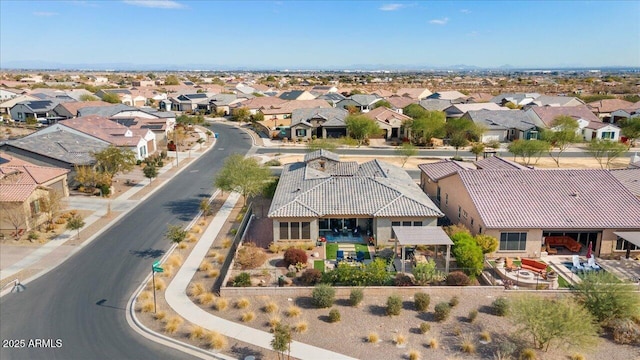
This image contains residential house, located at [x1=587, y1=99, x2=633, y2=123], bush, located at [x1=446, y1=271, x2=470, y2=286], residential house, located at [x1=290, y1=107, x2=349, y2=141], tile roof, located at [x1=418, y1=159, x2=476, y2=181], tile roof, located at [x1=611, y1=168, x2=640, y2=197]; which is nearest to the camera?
bush, located at [x1=446, y1=271, x2=470, y2=286]

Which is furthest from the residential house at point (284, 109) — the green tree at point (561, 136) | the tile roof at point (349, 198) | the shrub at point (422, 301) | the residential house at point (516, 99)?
the shrub at point (422, 301)

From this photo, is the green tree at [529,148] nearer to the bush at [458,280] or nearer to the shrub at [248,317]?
the bush at [458,280]

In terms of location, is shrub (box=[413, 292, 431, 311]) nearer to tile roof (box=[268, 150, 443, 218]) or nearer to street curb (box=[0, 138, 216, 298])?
tile roof (box=[268, 150, 443, 218])

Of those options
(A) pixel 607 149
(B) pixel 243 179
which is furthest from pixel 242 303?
(A) pixel 607 149

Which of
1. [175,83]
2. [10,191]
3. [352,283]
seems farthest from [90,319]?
[175,83]

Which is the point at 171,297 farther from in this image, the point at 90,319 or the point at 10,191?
the point at 10,191

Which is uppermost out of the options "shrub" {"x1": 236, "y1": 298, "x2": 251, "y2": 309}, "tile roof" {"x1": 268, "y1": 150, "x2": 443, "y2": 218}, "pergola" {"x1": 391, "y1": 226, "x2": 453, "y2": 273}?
"tile roof" {"x1": 268, "y1": 150, "x2": 443, "y2": 218}

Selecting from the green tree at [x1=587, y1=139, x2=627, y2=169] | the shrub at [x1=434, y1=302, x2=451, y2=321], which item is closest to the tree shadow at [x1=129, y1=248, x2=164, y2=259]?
the shrub at [x1=434, y1=302, x2=451, y2=321]

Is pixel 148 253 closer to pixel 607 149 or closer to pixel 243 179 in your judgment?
pixel 243 179
